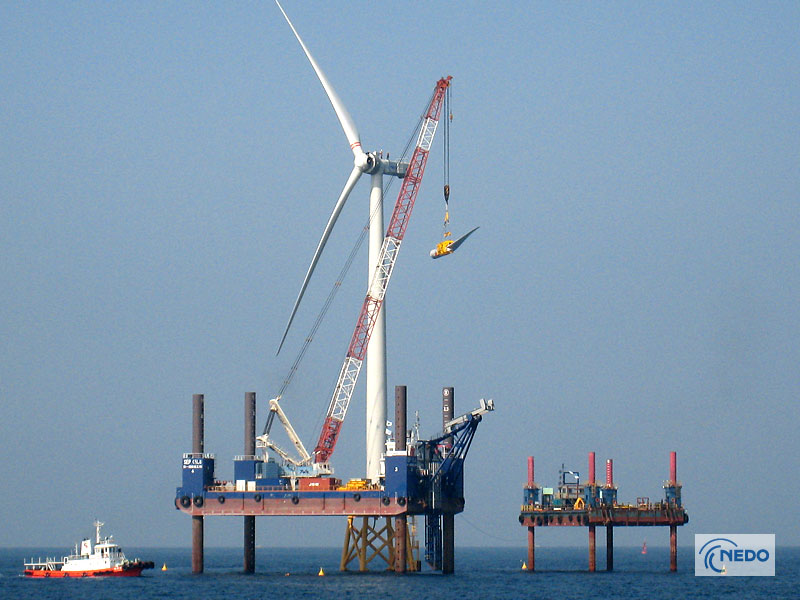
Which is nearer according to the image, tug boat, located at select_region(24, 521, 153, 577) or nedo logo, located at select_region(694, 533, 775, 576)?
nedo logo, located at select_region(694, 533, 775, 576)

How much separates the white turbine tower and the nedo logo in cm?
3084

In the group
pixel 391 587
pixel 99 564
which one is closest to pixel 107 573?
pixel 99 564

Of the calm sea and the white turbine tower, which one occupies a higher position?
the white turbine tower

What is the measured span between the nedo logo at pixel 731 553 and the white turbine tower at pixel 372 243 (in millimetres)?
30841

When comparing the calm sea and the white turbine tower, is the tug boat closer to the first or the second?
the calm sea

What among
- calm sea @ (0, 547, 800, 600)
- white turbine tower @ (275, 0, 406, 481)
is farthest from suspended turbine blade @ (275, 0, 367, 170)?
calm sea @ (0, 547, 800, 600)

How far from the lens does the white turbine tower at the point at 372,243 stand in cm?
12862

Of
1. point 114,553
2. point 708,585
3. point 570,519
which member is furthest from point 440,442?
point 114,553

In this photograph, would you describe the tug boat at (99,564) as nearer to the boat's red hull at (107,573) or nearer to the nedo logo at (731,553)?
the boat's red hull at (107,573)

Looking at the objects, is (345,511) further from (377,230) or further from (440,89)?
(440,89)

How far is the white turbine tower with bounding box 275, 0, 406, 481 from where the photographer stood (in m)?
129

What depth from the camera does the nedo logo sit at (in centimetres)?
12369

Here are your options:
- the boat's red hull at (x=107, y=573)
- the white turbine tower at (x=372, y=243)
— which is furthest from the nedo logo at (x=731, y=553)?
the boat's red hull at (x=107, y=573)

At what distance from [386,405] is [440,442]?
245 inches
